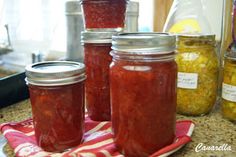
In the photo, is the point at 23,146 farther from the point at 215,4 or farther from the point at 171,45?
the point at 215,4

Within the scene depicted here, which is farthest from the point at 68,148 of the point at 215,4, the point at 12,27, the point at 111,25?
the point at 12,27

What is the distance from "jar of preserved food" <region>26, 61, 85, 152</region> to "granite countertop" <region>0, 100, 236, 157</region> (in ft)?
0.27

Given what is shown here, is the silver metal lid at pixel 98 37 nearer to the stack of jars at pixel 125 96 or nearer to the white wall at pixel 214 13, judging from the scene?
the stack of jars at pixel 125 96

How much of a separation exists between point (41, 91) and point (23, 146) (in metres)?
0.10

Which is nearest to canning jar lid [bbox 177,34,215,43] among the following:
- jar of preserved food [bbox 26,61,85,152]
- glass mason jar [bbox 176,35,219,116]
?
glass mason jar [bbox 176,35,219,116]

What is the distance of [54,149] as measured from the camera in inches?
19.1

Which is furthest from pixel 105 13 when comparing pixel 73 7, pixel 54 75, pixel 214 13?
pixel 214 13

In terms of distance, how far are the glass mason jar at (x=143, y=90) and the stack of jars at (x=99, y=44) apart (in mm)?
98

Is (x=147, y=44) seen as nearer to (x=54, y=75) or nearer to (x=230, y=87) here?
(x=54, y=75)

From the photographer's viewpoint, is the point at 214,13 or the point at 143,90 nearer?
the point at 143,90

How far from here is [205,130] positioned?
1.94 feet

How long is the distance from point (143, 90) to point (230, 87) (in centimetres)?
25

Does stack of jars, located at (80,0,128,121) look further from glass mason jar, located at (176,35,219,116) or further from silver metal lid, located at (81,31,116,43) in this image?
glass mason jar, located at (176,35,219,116)

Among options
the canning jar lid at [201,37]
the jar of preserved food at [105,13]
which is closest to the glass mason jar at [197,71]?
the canning jar lid at [201,37]
